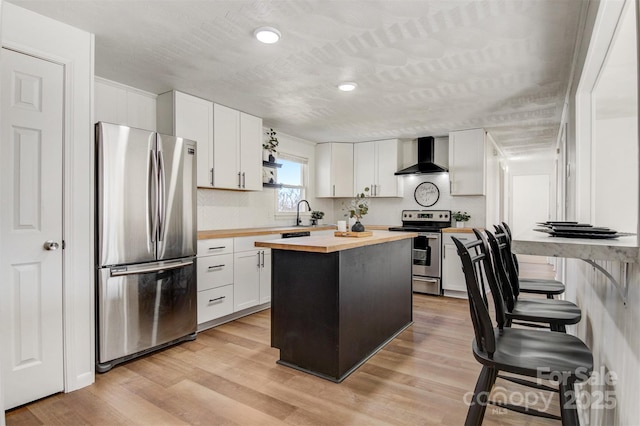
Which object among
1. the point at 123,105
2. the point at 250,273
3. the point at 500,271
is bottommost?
the point at 250,273

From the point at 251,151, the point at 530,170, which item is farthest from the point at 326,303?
the point at 530,170

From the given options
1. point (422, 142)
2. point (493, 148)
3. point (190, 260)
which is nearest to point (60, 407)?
point (190, 260)

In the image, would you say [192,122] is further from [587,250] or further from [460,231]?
[460,231]

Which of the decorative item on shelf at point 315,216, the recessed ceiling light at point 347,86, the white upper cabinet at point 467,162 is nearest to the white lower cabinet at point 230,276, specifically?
the decorative item on shelf at point 315,216

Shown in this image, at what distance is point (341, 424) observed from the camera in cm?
192

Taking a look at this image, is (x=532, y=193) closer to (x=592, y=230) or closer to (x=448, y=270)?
(x=448, y=270)

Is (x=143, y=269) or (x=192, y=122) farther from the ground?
(x=192, y=122)

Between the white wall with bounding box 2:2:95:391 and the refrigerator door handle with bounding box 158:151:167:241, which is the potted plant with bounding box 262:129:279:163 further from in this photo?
the white wall with bounding box 2:2:95:391

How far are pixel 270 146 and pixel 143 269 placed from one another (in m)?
2.60

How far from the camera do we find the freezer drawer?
2.56m

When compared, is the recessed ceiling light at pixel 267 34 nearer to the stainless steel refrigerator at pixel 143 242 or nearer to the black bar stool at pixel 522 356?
the stainless steel refrigerator at pixel 143 242

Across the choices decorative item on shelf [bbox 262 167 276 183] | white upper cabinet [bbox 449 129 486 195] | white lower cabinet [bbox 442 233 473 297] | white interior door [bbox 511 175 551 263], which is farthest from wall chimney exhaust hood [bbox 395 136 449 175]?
white interior door [bbox 511 175 551 263]

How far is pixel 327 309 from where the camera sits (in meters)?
2.44

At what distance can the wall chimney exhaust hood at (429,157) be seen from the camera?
5355mm
